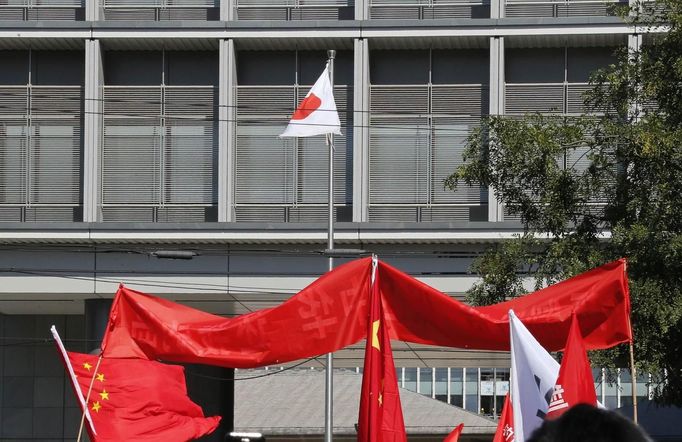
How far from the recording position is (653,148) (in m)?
13.3

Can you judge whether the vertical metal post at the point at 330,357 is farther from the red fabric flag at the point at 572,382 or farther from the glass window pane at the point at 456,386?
the glass window pane at the point at 456,386

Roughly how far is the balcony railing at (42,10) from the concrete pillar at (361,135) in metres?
5.69

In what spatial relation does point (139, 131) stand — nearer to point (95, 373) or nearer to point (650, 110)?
point (650, 110)

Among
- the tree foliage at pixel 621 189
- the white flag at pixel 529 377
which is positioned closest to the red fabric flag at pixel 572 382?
the white flag at pixel 529 377

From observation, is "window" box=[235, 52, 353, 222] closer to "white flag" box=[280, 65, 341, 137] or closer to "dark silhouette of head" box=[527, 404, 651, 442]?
"white flag" box=[280, 65, 341, 137]

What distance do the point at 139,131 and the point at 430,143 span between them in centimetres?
582

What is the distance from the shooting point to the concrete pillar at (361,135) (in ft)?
88.9

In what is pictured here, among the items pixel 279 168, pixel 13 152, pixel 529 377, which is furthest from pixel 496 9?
pixel 529 377

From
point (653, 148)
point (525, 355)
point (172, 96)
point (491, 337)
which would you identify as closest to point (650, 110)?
point (653, 148)

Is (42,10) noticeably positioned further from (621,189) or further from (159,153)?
(621,189)

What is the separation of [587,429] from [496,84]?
78.9ft

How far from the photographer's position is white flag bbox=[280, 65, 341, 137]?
23.3m

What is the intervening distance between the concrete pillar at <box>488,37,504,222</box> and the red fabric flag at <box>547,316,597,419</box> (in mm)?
17696

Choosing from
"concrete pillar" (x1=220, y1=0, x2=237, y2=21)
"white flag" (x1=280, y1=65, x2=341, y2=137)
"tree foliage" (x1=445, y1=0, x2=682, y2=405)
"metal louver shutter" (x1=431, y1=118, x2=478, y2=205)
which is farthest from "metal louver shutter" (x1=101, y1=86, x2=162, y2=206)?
"tree foliage" (x1=445, y1=0, x2=682, y2=405)
